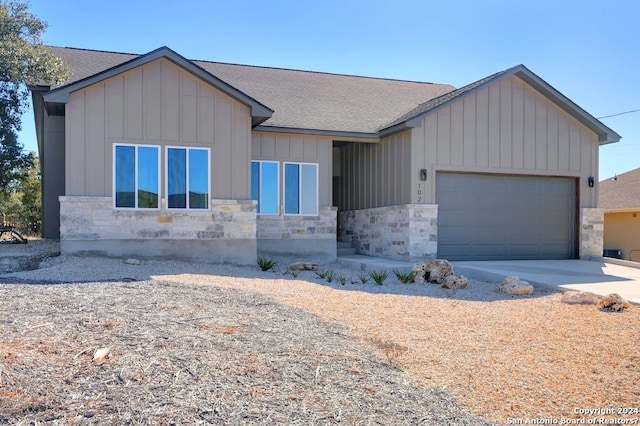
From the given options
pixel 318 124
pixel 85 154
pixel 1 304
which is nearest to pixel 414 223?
pixel 318 124

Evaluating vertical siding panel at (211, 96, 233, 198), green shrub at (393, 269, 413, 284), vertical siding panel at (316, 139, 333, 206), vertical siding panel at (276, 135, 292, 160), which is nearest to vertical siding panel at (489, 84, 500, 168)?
vertical siding panel at (316, 139, 333, 206)

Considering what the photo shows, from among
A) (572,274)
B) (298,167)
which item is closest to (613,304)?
(572,274)

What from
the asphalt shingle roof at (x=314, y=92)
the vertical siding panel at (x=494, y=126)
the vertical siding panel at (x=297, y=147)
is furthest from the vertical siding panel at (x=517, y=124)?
the vertical siding panel at (x=297, y=147)

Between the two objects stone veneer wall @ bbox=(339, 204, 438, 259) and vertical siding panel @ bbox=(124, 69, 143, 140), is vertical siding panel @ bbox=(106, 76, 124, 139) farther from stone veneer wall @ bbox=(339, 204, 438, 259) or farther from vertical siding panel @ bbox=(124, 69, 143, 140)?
stone veneer wall @ bbox=(339, 204, 438, 259)

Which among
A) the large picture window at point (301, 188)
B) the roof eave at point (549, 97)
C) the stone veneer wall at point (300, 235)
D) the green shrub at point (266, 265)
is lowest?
the green shrub at point (266, 265)

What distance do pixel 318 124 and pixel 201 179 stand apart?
3.95 metres

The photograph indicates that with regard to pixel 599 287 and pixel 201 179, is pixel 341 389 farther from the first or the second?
pixel 201 179

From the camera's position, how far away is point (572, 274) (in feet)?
39.1

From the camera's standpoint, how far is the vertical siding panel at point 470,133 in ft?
46.3

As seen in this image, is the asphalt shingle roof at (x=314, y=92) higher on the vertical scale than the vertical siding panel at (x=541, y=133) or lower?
higher

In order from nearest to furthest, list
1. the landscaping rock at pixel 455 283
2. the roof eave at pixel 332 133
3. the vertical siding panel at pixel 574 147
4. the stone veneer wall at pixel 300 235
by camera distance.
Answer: the landscaping rock at pixel 455 283
the roof eave at pixel 332 133
the stone veneer wall at pixel 300 235
the vertical siding panel at pixel 574 147

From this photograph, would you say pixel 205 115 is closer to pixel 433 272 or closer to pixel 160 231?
pixel 160 231

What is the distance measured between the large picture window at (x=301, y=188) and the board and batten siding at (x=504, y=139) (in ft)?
8.79

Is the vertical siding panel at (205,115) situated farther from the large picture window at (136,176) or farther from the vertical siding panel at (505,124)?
the vertical siding panel at (505,124)
